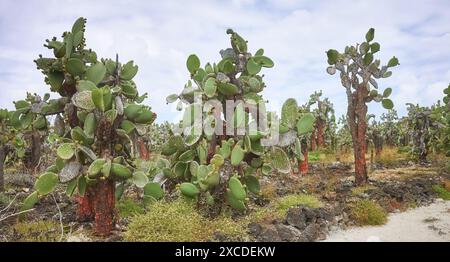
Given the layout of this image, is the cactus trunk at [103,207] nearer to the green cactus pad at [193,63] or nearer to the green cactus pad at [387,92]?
the green cactus pad at [193,63]

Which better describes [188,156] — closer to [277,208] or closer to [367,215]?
[277,208]

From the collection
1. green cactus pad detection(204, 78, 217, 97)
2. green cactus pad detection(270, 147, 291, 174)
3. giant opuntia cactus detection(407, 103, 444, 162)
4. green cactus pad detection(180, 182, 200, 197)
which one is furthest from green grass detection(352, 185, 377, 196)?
giant opuntia cactus detection(407, 103, 444, 162)

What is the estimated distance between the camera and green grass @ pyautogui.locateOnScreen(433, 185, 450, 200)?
9.99m

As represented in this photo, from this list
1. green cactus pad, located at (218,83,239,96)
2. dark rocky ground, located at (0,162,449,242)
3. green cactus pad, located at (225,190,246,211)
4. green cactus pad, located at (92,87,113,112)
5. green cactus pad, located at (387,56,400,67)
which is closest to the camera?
green cactus pad, located at (92,87,113,112)

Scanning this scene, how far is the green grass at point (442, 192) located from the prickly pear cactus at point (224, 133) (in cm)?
492

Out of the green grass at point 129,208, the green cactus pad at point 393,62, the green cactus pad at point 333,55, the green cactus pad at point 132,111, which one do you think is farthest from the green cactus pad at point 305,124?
the green cactus pad at point 393,62

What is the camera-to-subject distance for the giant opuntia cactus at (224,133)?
6988 millimetres

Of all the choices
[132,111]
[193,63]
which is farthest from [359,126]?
[132,111]

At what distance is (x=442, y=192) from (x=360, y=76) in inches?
141

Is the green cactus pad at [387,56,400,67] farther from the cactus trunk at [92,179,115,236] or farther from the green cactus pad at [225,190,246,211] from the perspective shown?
the cactus trunk at [92,179,115,236]

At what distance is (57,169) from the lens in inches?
271
